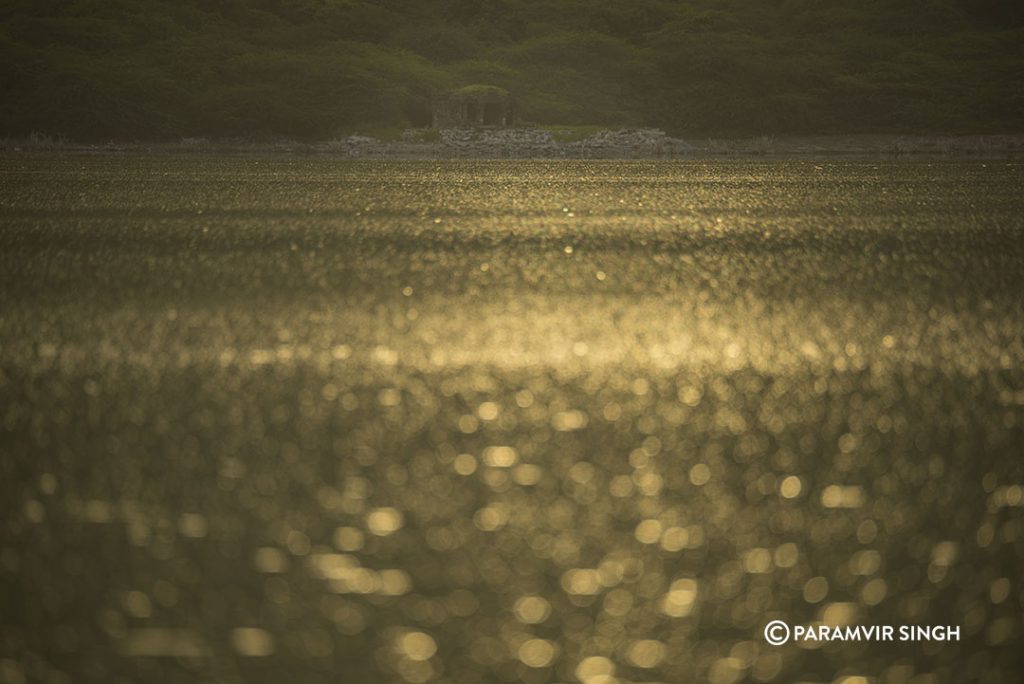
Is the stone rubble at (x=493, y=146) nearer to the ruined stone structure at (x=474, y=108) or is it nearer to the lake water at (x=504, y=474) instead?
the ruined stone structure at (x=474, y=108)

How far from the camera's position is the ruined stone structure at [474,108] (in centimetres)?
18725

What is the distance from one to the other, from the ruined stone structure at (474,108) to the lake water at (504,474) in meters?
158

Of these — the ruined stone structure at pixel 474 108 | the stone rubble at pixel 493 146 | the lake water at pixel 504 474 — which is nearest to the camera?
the lake water at pixel 504 474

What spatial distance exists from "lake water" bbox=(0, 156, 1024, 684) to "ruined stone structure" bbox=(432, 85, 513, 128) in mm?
158297

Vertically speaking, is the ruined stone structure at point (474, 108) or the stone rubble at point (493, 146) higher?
the ruined stone structure at point (474, 108)

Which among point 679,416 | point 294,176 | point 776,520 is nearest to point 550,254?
point 679,416

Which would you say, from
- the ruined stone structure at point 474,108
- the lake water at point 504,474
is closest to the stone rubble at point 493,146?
the ruined stone structure at point 474,108

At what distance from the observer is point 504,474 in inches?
499

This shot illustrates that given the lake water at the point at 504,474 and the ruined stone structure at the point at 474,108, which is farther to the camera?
the ruined stone structure at the point at 474,108

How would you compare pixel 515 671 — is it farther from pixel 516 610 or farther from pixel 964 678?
pixel 964 678

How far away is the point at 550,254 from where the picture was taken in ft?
123

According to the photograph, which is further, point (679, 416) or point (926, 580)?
point (679, 416)

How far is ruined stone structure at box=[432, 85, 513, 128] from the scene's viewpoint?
187m

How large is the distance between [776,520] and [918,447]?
3259 mm
